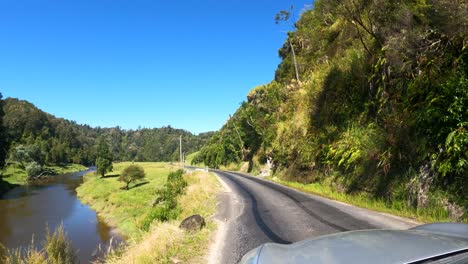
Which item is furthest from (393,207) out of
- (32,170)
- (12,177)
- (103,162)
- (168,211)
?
(32,170)

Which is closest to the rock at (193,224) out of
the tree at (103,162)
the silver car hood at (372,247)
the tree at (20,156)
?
the silver car hood at (372,247)

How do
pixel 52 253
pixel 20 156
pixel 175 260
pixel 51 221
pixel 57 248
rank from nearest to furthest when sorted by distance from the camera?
pixel 175 260, pixel 52 253, pixel 57 248, pixel 51 221, pixel 20 156

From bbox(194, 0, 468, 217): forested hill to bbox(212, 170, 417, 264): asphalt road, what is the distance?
1.67m

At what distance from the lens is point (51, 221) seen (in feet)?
124

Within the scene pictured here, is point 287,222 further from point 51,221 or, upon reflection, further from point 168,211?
point 51,221

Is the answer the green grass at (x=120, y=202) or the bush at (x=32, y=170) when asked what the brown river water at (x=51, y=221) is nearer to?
the green grass at (x=120, y=202)

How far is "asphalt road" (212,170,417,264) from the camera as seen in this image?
799 centimetres

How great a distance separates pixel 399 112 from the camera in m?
12.0

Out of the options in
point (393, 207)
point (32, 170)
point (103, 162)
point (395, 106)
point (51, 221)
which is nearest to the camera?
point (393, 207)

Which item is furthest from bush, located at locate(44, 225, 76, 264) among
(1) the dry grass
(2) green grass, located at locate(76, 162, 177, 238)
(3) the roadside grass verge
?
(2) green grass, located at locate(76, 162, 177, 238)

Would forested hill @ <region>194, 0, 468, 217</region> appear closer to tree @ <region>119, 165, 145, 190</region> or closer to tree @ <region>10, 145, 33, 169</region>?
tree @ <region>119, 165, 145, 190</region>

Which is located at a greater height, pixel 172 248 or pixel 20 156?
pixel 20 156

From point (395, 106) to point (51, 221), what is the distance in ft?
125

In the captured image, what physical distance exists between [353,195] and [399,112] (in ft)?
12.7
